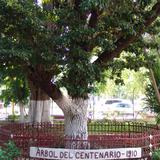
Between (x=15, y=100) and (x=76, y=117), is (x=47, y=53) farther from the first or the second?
(x=15, y=100)

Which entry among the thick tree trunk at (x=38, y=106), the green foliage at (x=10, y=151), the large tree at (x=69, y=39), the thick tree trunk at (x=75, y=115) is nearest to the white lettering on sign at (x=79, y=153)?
the green foliage at (x=10, y=151)

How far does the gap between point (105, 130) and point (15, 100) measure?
1310 centimetres

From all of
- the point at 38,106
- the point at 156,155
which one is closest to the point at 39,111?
the point at 38,106

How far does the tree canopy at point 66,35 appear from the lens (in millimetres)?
10211

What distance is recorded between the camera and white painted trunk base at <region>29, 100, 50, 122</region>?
18.8 metres

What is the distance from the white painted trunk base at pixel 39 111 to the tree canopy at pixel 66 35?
704 centimetres

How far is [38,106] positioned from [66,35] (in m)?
8.74

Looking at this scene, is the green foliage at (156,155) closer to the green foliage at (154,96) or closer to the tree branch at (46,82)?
the tree branch at (46,82)

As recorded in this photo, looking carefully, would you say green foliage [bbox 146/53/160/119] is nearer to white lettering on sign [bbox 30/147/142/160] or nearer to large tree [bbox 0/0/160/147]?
large tree [bbox 0/0/160/147]

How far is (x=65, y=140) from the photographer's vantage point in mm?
10367

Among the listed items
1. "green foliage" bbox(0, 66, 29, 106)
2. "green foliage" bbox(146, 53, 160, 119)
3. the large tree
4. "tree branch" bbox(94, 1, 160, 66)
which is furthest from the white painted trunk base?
"tree branch" bbox(94, 1, 160, 66)

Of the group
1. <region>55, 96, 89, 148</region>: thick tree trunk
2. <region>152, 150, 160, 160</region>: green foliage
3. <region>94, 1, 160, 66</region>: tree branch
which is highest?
<region>94, 1, 160, 66</region>: tree branch

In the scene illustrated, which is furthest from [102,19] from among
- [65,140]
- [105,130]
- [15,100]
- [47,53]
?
[15,100]

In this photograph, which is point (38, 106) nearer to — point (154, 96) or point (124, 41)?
point (154, 96)
